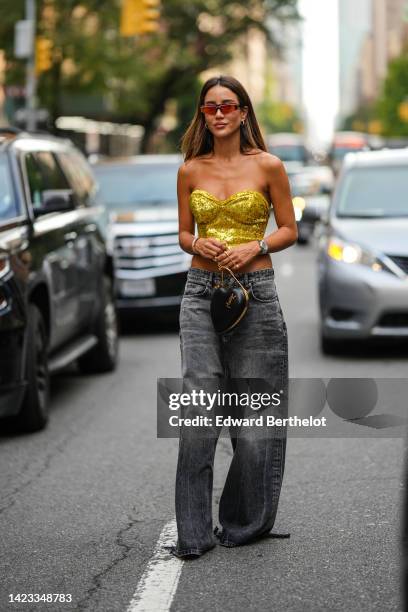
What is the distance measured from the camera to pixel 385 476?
7176 mm

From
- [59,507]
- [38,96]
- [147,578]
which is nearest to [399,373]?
[59,507]

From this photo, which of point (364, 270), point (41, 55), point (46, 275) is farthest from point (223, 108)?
point (41, 55)

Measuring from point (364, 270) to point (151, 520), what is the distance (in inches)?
228

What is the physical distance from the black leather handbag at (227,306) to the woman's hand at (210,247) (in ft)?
0.24

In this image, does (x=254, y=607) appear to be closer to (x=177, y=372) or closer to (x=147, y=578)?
(x=147, y=578)

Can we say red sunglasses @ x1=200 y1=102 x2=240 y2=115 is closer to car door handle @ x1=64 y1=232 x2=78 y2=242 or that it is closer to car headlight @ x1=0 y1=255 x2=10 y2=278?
car headlight @ x1=0 y1=255 x2=10 y2=278

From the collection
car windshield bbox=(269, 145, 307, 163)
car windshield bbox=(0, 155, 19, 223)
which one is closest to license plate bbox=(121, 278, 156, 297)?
car windshield bbox=(0, 155, 19, 223)

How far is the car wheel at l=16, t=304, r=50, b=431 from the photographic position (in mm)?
8469

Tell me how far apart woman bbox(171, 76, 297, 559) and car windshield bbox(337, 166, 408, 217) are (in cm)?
704

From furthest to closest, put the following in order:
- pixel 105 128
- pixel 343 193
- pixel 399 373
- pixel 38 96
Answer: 1. pixel 105 128
2. pixel 38 96
3. pixel 343 193
4. pixel 399 373

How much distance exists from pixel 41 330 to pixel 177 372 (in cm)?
286

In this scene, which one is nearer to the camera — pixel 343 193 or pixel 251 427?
pixel 251 427

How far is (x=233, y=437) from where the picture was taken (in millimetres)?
5672

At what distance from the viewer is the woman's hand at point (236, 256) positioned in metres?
5.42
